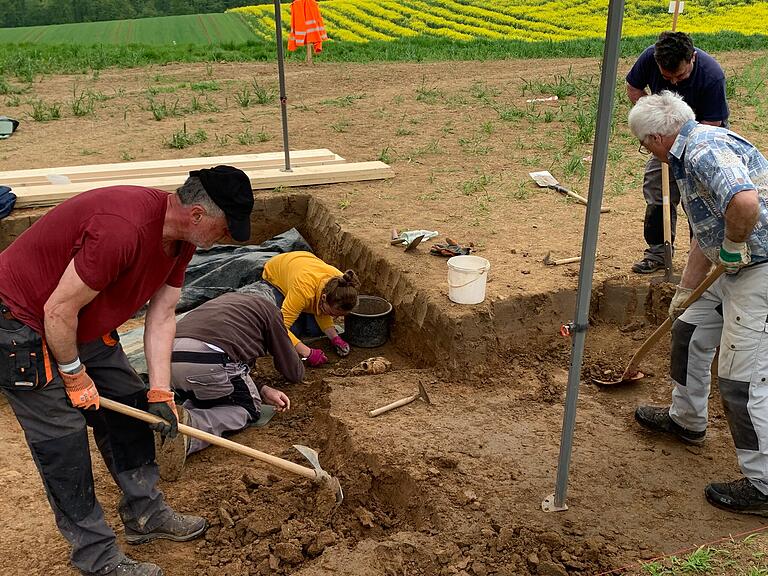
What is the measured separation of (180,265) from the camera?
299 cm

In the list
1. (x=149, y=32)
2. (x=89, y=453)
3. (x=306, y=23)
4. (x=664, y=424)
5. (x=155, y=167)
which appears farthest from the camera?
(x=149, y=32)

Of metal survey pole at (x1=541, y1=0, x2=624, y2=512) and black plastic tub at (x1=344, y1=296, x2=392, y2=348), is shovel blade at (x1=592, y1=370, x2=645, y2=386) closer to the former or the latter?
metal survey pole at (x1=541, y1=0, x2=624, y2=512)

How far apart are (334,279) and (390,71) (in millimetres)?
10195

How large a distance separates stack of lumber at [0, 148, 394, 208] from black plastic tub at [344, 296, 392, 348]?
6.82 ft

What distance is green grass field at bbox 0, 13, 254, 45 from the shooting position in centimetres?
2752

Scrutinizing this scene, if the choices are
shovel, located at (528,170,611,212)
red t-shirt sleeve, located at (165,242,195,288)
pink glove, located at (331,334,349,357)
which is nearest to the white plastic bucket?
pink glove, located at (331,334,349,357)

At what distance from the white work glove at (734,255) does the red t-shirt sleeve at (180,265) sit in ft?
7.29

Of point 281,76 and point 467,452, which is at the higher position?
point 281,76

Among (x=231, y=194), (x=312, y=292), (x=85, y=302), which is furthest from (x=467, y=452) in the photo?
(x=85, y=302)

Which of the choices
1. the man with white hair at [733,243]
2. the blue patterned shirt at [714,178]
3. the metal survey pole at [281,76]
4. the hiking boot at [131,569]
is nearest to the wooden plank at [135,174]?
the metal survey pole at [281,76]

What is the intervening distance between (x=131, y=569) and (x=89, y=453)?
1.78 ft

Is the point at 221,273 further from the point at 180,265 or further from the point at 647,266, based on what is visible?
the point at 647,266

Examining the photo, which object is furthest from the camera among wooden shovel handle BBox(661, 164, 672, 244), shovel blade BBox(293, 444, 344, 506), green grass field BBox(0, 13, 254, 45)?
green grass field BBox(0, 13, 254, 45)

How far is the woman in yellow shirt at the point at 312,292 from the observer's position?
4.80m
